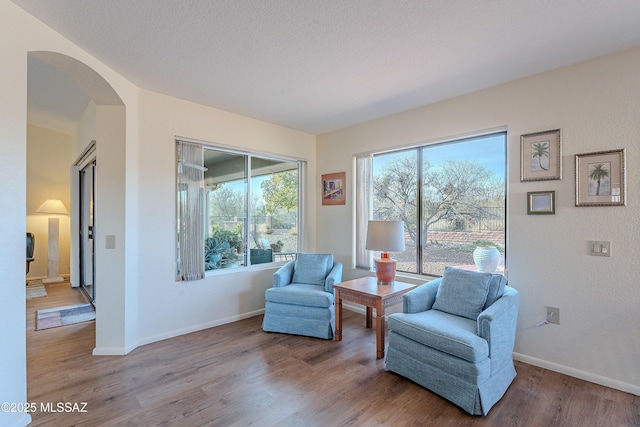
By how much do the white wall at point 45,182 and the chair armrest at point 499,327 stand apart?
24.0 feet

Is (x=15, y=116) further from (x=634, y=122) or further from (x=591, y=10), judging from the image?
(x=634, y=122)

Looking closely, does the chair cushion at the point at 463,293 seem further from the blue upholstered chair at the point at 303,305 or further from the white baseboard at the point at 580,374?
the blue upholstered chair at the point at 303,305

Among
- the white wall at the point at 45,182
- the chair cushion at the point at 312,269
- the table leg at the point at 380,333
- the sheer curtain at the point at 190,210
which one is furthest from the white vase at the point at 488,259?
the white wall at the point at 45,182

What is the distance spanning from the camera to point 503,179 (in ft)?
9.77

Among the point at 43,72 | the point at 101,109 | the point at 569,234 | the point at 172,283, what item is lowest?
the point at 172,283

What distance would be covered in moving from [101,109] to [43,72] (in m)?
0.95

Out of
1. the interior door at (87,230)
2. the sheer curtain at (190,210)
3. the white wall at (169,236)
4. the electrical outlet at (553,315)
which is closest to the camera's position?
the electrical outlet at (553,315)

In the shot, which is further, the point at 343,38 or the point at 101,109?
the point at 101,109

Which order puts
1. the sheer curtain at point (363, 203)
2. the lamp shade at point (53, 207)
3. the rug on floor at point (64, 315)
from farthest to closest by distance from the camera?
the lamp shade at point (53, 207) < the sheer curtain at point (363, 203) < the rug on floor at point (64, 315)

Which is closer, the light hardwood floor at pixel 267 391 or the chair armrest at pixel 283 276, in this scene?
the light hardwood floor at pixel 267 391

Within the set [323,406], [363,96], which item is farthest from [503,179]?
[323,406]

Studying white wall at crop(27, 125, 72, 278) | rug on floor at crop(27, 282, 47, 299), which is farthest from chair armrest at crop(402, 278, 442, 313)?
white wall at crop(27, 125, 72, 278)

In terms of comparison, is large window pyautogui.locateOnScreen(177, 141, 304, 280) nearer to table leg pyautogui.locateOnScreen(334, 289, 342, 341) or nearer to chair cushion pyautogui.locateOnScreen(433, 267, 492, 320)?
table leg pyautogui.locateOnScreen(334, 289, 342, 341)

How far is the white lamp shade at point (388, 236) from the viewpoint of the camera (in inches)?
121
